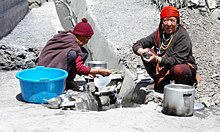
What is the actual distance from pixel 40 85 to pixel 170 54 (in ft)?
5.37

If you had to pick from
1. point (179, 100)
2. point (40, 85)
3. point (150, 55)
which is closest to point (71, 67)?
point (40, 85)

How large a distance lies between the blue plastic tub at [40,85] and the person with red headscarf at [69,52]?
0.27 m

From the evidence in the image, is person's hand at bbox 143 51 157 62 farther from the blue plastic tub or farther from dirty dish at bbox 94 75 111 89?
the blue plastic tub

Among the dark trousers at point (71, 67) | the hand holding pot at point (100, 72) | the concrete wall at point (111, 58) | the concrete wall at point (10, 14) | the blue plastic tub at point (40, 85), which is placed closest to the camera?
the blue plastic tub at point (40, 85)

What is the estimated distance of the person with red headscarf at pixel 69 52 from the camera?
234 inches

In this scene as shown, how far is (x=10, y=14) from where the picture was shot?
843cm

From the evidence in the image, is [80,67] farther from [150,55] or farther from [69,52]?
[150,55]

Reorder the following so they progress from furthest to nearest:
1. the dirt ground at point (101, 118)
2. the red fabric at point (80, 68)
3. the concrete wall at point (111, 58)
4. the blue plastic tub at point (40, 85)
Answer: the concrete wall at point (111, 58), the red fabric at point (80, 68), the blue plastic tub at point (40, 85), the dirt ground at point (101, 118)

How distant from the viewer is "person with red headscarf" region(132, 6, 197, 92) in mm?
5621

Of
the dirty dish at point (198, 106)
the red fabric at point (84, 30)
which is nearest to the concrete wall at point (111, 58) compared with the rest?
the dirty dish at point (198, 106)

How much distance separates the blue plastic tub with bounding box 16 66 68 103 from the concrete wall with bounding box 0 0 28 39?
7.64ft

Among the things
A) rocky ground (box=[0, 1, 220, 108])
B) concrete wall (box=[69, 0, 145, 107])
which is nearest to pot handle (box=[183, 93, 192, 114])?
rocky ground (box=[0, 1, 220, 108])

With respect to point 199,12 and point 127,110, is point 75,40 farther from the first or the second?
Answer: point 199,12

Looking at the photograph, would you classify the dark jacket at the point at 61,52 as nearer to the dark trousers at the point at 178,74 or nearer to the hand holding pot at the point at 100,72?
the hand holding pot at the point at 100,72
